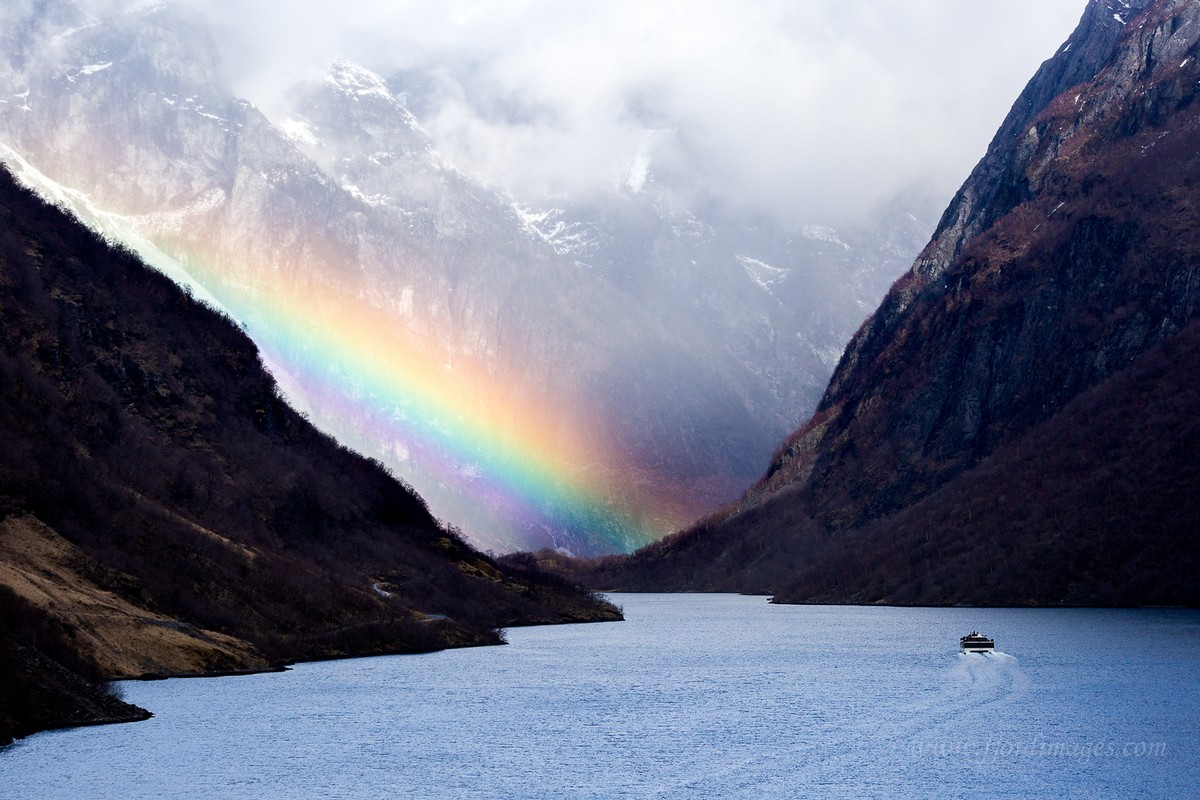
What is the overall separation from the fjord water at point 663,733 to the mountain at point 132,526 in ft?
16.3

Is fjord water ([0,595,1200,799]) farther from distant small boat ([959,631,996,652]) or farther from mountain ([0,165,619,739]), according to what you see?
mountain ([0,165,619,739])

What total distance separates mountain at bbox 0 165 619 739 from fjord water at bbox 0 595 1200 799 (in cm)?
497

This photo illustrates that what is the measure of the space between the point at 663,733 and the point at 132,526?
6608cm

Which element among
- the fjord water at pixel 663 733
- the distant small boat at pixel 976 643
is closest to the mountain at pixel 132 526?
the fjord water at pixel 663 733

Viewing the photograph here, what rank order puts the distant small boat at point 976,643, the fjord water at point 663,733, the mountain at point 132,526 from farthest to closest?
the distant small boat at point 976,643
the mountain at point 132,526
the fjord water at point 663,733

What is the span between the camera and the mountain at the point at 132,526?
98.8m

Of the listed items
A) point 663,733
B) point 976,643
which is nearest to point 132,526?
point 663,733

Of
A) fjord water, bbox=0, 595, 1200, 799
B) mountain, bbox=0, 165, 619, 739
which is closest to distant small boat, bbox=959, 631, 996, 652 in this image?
fjord water, bbox=0, 595, 1200, 799

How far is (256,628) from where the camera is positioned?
135625 millimetres

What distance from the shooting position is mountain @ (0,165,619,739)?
98750 mm

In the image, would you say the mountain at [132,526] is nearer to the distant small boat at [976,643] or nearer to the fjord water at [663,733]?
the fjord water at [663,733]

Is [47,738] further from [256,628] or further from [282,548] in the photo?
[282,548]

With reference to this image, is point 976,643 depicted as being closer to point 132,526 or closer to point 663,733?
point 663,733

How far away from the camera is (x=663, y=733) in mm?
88312
